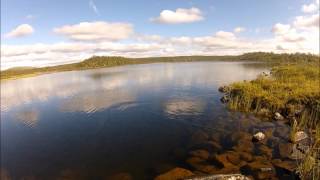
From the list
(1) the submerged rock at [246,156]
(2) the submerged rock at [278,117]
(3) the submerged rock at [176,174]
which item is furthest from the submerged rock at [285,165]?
(2) the submerged rock at [278,117]

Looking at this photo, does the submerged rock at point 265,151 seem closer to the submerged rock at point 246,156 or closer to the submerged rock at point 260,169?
the submerged rock at point 246,156

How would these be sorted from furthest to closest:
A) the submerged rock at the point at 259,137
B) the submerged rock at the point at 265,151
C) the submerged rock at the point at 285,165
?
1. the submerged rock at the point at 259,137
2. the submerged rock at the point at 265,151
3. the submerged rock at the point at 285,165

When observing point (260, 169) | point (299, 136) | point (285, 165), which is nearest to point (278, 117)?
point (299, 136)

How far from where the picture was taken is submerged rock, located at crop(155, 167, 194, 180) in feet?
56.7

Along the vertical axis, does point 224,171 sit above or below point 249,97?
below

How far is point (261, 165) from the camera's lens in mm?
18312

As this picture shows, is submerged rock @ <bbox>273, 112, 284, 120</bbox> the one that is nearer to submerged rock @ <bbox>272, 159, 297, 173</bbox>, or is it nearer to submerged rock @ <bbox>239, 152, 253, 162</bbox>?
submerged rock @ <bbox>239, 152, 253, 162</bbox>

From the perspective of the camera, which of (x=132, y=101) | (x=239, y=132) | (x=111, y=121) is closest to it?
(x=239, y=132)

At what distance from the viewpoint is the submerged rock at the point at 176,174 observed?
1728 cm

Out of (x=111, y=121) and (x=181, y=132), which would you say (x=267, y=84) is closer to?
(x=181, y=132)

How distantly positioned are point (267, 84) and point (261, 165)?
27.0 meters

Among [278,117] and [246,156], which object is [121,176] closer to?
[246,156]

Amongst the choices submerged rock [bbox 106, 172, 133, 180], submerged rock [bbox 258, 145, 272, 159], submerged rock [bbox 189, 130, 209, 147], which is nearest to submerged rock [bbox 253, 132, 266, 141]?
submerged rock [bbox 258, 145, 272, 159]

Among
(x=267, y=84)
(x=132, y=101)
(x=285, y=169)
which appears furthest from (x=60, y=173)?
(x=267, y=84)
